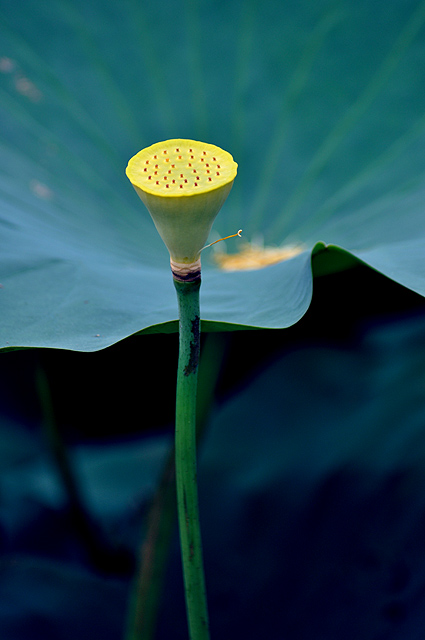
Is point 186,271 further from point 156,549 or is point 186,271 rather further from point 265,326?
point 156,549

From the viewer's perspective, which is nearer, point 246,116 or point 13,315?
point 13,315

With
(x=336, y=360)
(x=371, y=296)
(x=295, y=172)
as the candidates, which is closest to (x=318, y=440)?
(x=336, y=360)

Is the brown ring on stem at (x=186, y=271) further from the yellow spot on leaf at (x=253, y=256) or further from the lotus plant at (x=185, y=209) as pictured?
the yellow spot on leaf at (x=253, y=256)

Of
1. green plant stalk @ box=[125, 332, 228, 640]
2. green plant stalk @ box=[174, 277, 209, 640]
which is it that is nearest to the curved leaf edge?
green plant stalk @ box=[174, 277, 209, 640]

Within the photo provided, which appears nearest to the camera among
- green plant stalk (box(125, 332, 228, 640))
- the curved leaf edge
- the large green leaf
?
the curved leaf edge

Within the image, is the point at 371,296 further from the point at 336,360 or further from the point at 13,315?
the point at 13,315

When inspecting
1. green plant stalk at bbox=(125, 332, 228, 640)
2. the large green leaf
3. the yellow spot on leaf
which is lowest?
green plant stalk at bbox=(125, 332, 228, 640)

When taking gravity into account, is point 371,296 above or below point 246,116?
below

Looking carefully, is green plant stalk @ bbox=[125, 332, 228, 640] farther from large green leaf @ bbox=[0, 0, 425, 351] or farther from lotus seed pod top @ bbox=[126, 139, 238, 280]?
lotus seed pod top @ bbox=[126, 139, 238, 280]
